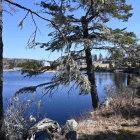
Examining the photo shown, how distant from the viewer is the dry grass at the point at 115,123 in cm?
688

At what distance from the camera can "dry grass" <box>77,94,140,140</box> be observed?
6879 mm

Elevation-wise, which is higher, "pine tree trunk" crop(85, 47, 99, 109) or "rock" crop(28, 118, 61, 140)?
"pine tree trunk" crop(85, 47, 99, 109)

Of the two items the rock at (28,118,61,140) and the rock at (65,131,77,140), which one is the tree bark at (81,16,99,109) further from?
the rock at (65,131,77,140)

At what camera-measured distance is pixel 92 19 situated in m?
12.1

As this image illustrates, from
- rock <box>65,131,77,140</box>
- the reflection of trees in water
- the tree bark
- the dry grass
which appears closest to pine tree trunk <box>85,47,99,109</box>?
the tree bark

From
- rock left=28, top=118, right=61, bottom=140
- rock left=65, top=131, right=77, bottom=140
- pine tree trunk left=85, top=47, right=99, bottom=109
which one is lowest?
rock left=28, top=118, right=61, bottom=140

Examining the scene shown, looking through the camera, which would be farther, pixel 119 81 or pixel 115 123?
pixel 119 81

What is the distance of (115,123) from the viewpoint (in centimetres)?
799

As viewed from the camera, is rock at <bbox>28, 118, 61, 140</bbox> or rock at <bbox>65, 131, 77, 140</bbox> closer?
rock at <bbox>65, 131, 77, 140</bbox>

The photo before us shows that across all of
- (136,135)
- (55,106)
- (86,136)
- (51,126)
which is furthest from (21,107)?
(55,106)

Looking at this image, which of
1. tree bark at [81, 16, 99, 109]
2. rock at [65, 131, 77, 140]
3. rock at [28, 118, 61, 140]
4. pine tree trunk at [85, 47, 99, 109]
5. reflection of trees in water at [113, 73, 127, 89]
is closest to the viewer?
rock at [65, 131, 77, 140]

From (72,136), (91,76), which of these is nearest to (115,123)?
(72,136)

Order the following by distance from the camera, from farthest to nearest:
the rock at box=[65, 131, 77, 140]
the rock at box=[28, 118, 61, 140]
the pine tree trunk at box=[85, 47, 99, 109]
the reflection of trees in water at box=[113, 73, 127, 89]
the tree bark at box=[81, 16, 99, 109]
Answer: the reflection of trees in water at box=[113, 73, 127, 89] < the pine tree trunk at box=[85, 47, 99, 109] < the tree bark at box=[81, 16, 99, 109] < the rock at box=[28, 118, 61, 140] < the rock at box=[65, 131, 77, 140]

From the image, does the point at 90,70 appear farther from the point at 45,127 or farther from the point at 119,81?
the point at 119,81
